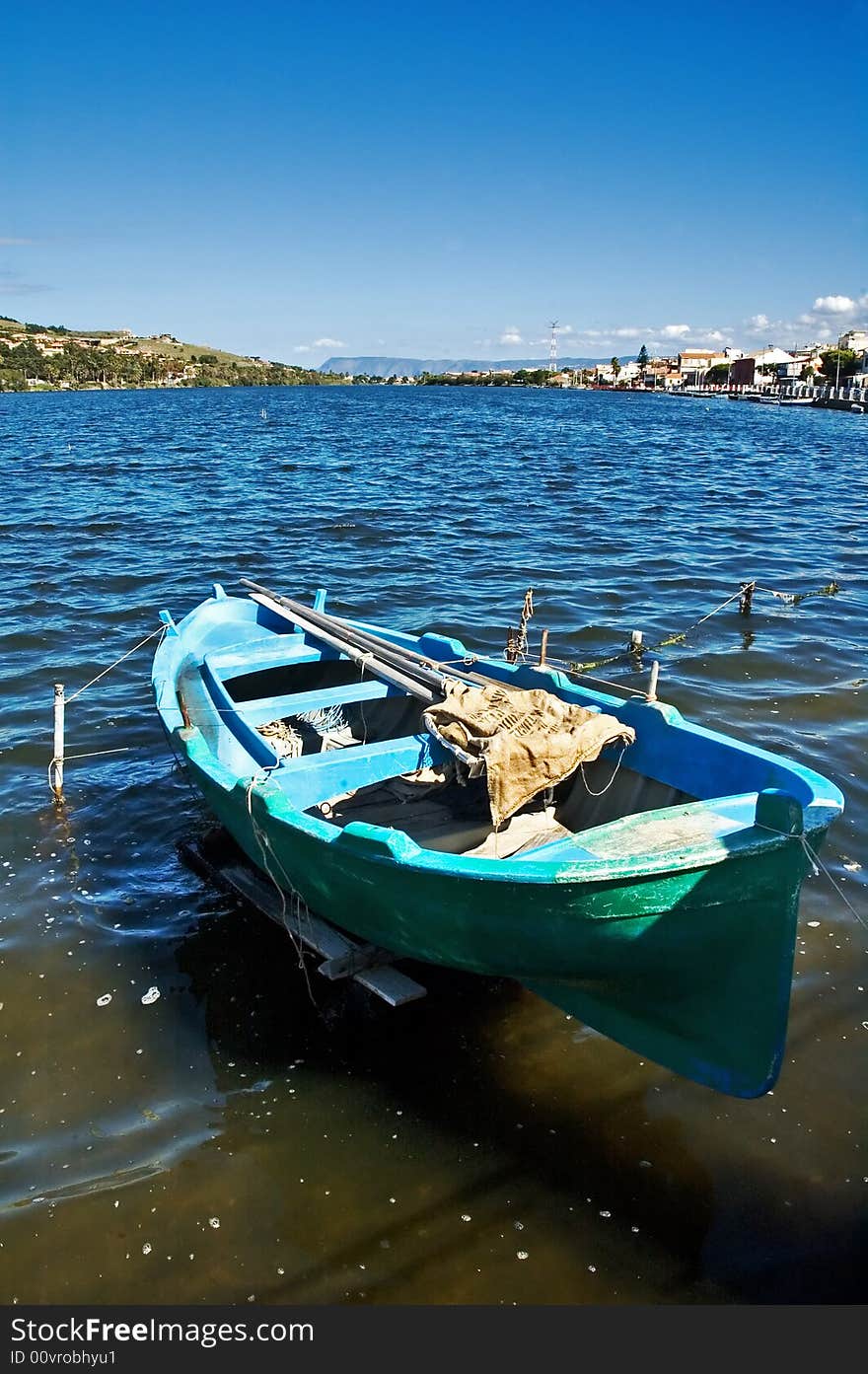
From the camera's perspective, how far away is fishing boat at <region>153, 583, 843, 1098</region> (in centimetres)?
514

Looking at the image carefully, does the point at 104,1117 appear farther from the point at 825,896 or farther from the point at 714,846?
the point at 825,896

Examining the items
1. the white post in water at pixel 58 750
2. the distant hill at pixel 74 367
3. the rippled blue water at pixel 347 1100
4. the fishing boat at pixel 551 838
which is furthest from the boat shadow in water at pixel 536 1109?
the distant hill at pixel 74 367

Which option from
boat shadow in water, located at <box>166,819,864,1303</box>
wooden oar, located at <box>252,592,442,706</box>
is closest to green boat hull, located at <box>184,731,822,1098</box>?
boat shadow in water, located at <box>166,819,864,1303</box>

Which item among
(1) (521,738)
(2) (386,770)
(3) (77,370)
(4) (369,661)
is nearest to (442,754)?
(2) (386,770)

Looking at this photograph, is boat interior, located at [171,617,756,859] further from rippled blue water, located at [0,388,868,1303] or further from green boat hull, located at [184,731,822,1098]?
rippled blue water, located at [0,388,868,1303]

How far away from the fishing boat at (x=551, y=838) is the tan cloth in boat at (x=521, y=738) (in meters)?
0.02

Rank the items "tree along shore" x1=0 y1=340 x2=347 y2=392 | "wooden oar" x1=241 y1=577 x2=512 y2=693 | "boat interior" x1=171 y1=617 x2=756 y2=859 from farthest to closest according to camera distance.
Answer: "tree along shore" x1=0 y1=340 x2=347 y2=392 < "wooden oar" x1=241 y1=577 x2=512 y2=693 < "boat interior" x1=171 y1=617 x2=756 y2=859

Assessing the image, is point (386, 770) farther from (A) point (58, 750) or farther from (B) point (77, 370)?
(B) point (77, 370)

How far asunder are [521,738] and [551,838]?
1.09 meters

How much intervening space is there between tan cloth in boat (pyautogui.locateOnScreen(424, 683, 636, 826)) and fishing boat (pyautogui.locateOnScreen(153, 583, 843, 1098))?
0.02 m

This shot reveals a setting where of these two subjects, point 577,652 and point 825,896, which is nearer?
point 825,896

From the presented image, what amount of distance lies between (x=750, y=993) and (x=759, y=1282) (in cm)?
151

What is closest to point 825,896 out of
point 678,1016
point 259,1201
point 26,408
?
point 678,1016

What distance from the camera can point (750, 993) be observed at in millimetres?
5328
